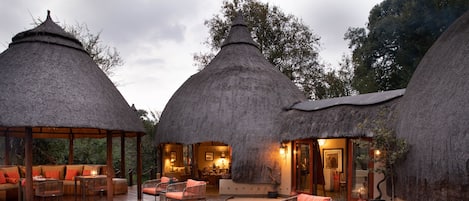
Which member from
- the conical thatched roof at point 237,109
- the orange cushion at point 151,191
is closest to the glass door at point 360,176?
the conical thatched roof at point 237,109

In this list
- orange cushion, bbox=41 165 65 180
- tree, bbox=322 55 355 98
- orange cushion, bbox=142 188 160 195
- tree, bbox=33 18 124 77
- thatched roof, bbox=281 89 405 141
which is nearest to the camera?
orange cushion, bbox=142 188 160 195

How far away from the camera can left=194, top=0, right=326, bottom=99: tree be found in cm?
2472

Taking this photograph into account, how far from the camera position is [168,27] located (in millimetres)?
18453

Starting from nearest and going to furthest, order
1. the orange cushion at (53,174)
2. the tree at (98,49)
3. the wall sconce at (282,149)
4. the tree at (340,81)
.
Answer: the orange cushion at (53,174) → the wall sconce at (282,149) → the tree at (98,49) → the tree at (340,81)

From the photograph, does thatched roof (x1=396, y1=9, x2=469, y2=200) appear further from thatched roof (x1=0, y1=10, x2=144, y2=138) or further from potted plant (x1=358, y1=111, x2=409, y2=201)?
thatched roof (x1=0, y1=10, x2=144, y2=138)

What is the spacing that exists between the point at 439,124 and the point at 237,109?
797 cm

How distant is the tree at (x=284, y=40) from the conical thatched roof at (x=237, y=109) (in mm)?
7621

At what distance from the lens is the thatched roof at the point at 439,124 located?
289 inches

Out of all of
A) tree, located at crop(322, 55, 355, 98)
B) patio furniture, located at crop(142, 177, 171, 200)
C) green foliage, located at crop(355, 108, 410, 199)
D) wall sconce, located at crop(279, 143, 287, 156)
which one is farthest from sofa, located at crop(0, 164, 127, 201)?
tree, located at crop(322, 55, 355, 98)

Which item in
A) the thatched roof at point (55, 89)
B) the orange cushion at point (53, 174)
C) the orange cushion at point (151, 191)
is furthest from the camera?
the orange cushion at point (53, 174)

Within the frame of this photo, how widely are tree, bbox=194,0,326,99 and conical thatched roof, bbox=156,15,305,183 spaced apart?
762cm

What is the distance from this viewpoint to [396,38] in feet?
72.7

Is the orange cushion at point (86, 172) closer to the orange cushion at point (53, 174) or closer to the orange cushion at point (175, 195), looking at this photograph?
the orange cushion at point (53, 174)

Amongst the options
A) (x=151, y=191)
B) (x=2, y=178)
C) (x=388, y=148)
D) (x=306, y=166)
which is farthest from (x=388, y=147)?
(x=2, y=178)
